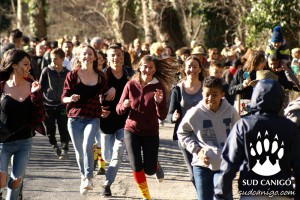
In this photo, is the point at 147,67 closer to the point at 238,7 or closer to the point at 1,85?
the point at 1,85

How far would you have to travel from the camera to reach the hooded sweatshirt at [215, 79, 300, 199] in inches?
224

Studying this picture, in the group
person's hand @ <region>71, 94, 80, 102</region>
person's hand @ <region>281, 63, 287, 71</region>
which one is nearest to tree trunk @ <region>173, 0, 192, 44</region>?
person's hand @ <region>281, 63, 287, 71</region>

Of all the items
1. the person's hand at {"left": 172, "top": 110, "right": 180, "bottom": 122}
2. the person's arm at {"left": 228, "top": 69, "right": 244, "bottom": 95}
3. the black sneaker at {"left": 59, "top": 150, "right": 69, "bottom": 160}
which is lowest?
the black sneaker at {"left": 59, "top": 150, "right": 69, "bottom": 160}

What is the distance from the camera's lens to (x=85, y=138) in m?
9.82

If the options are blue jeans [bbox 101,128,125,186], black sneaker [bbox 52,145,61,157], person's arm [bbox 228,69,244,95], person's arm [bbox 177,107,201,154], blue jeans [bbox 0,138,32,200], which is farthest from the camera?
black sneaker [bbox 52,145,61,157]

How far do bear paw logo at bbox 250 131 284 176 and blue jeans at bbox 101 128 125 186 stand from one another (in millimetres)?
4454

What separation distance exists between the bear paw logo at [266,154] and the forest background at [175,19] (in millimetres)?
16404

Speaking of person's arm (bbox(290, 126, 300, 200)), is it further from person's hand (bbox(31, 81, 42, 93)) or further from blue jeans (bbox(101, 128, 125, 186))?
blue jeans (bbox(101, 128, 125, 186))

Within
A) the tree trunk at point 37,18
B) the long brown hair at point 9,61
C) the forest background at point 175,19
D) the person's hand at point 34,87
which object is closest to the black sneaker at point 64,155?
the long brown hair at point 9,61

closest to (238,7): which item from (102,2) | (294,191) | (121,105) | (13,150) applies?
(102,2)

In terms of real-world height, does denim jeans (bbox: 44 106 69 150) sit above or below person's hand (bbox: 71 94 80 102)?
below

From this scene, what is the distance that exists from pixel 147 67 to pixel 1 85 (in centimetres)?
197

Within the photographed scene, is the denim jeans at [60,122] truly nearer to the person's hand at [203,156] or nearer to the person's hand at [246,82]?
the person's hand at [246,82]

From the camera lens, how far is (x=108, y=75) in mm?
10508
